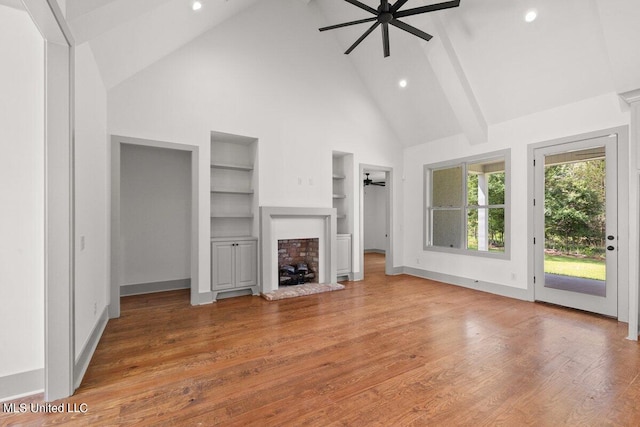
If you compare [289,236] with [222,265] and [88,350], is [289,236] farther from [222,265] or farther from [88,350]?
[88,350]

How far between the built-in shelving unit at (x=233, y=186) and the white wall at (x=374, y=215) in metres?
5.99

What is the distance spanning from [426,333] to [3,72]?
13.5ft

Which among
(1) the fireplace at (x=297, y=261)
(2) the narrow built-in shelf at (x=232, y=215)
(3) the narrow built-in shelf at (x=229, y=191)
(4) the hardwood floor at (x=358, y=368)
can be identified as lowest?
(4) the hardwood floor at (x=358, y=368)

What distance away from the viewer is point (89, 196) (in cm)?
275

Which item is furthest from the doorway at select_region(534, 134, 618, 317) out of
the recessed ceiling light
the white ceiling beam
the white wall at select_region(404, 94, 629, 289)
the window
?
the recessed ceiling light

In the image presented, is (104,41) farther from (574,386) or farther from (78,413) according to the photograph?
(574,386)

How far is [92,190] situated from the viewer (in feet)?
9.41

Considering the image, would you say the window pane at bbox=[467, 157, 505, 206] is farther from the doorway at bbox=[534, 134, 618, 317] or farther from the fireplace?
the fireplace

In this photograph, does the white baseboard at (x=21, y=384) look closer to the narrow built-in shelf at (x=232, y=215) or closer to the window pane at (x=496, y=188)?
the narrow built-in shelf at (x=232, y=215)

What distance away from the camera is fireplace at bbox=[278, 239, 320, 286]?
5.29 m

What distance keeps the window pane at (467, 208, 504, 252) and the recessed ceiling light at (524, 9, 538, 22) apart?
105 inches

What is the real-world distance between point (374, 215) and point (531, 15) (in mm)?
7425

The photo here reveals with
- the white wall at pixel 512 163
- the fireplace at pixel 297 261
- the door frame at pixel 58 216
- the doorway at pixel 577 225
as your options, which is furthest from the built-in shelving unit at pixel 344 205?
the door frame at pixel 58 216

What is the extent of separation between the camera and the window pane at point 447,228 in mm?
5582
